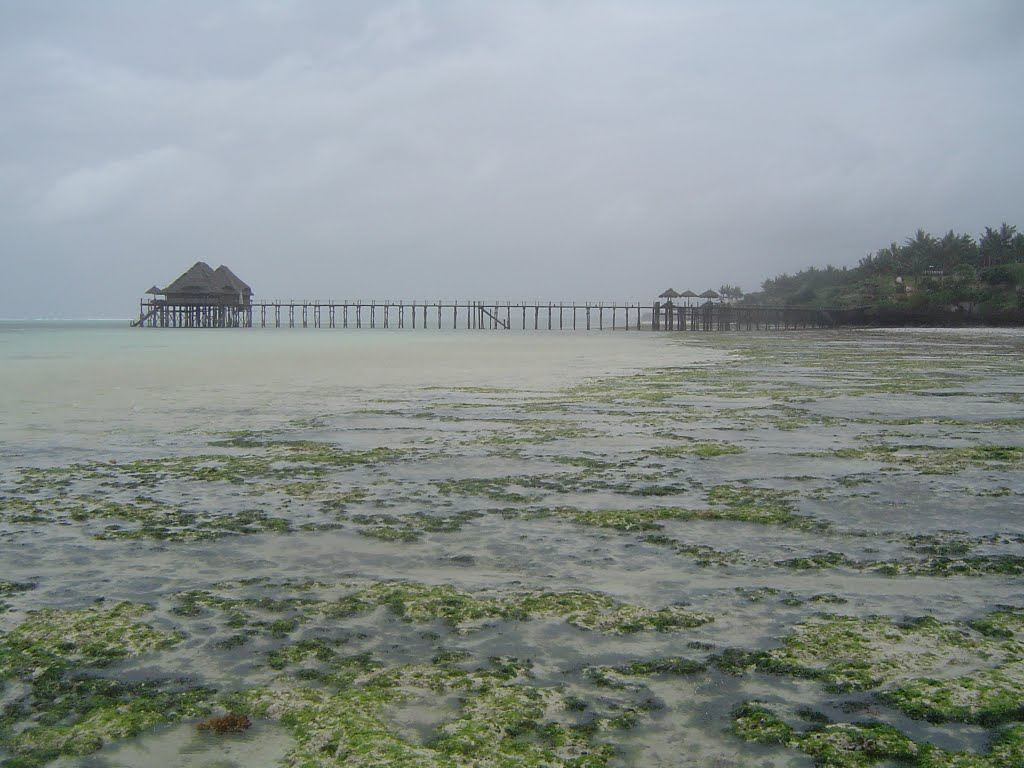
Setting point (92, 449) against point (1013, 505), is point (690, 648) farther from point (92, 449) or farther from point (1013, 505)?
point (92, 449)

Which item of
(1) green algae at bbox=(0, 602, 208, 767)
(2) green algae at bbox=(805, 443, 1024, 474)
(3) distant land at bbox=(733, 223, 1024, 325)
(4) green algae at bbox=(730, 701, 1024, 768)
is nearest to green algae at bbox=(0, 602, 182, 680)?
(1) green algae at bbox=(0, 602, 208, 767)

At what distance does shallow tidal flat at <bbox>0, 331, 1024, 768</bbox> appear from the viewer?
2.53 m

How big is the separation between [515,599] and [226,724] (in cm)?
143

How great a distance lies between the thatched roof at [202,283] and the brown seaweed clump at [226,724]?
7661cm

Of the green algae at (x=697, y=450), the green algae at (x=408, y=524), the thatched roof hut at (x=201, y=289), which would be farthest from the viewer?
the thatched roof hut at (x=201, y=289)

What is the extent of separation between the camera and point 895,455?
279 inches

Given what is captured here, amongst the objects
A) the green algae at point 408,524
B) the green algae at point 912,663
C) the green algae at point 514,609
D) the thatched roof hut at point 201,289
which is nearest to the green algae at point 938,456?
the green algae at point 912,663

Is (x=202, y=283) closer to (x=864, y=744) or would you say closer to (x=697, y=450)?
(x=697, y=450)

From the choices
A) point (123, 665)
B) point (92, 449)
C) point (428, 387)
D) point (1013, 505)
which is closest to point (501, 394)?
point (428, 387)

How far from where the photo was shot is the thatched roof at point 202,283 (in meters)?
74.4

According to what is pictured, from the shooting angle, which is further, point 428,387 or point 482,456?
point 428,387

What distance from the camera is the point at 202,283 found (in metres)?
74.6

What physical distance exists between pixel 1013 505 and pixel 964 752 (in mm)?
3477

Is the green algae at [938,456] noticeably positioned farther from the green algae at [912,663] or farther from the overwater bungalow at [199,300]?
the overwater bungalow at [199,300]
